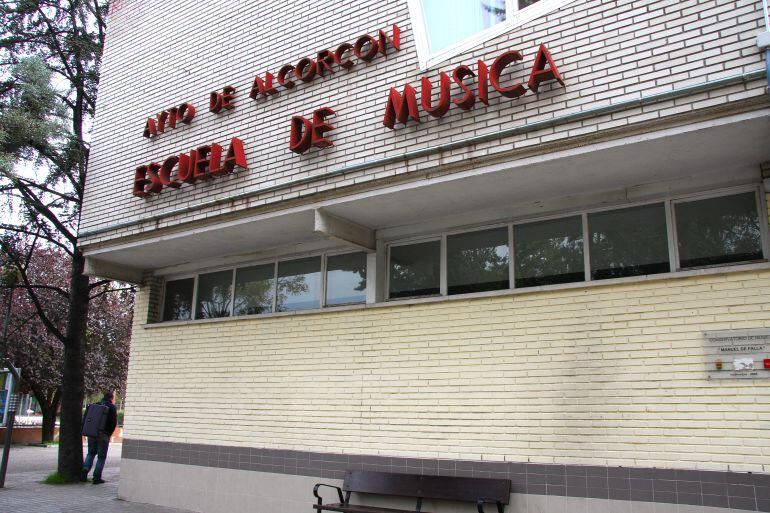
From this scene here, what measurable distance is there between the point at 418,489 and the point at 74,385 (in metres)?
8.30

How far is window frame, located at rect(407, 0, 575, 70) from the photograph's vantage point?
629 centimetres

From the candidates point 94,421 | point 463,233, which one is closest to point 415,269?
point 463,233

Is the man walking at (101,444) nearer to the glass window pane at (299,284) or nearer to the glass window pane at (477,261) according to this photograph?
the glass window pane at (299,284)

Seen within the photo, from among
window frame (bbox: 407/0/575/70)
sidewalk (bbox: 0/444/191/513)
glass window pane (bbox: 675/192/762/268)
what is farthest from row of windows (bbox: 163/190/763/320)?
sidewalk (bbox: 0/444/191/513)

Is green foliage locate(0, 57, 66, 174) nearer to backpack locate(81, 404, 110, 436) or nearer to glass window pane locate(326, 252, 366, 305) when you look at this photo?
backpack locate(81, 404, 110, 436)

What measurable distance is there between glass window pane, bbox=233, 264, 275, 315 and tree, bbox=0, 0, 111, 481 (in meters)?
3.36

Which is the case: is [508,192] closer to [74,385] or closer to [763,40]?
[763,40]

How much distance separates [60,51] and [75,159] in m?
2.61

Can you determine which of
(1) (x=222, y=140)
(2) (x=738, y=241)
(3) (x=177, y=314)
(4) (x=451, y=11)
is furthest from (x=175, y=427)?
(2) (x=738, y=241)

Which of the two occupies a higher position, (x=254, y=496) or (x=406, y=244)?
(x=406, y=244)

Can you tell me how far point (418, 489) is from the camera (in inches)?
266

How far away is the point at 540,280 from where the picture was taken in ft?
22.8

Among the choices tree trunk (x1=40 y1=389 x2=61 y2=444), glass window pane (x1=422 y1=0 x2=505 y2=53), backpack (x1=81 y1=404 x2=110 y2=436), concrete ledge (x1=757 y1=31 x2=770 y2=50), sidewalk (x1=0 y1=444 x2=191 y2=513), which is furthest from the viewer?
tree trunk (x1=40 y1=389 x2=61 y2=444)

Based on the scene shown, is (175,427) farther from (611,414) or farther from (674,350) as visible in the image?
(674,350)
